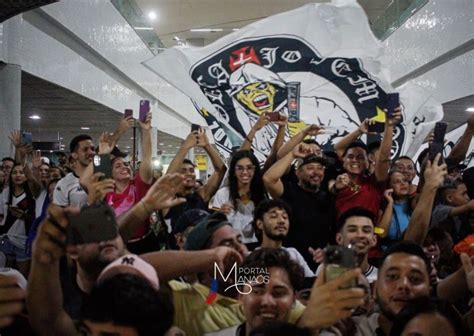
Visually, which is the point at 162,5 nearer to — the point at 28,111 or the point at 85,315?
the point at 28,111

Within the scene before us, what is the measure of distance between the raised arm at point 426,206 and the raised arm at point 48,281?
1960 millimetres

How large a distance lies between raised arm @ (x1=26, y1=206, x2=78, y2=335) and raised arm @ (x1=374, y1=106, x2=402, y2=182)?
102 inches

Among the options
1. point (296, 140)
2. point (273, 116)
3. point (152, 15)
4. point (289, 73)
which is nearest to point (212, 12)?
point (152, 15)

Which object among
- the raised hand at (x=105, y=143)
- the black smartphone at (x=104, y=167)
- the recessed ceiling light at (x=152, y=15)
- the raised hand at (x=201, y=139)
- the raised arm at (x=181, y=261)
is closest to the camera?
the raised arm at (x=181, y=261)

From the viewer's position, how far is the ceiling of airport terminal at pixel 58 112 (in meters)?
8.30

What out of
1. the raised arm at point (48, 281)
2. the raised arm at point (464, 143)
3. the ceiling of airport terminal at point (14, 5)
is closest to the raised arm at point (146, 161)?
the ceiling of airport terminal at point (14, 5)

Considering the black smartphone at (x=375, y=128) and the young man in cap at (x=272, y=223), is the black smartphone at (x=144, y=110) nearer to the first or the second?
the young man in cap at (x=272, y=223)

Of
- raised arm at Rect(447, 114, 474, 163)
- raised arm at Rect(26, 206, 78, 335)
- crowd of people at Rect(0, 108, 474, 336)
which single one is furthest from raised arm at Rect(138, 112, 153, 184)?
raised arm at Rect(447, 114, 474, 163)

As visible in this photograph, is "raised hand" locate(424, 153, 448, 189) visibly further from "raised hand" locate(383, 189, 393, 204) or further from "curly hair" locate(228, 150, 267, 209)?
"curly hair" locate(228, 150, 267, 209)

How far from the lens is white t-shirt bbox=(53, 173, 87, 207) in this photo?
3.99 metres

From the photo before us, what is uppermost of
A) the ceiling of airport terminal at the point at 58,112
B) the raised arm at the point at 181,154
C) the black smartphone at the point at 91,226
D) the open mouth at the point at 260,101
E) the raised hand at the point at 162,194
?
the ceiling of airport terminal at the point at 58,112

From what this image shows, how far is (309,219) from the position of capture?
366 cm

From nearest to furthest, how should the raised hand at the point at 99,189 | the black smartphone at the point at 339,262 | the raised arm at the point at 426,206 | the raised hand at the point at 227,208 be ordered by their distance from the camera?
the black smartphone at the point at 339,262 → the raised hand at the point at 99,189 → the raised arm at the point at 426,206 → the raised hand at the point at 227,208

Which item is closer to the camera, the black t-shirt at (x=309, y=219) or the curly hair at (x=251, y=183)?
the black t-shirt at (x=309, y=219)
